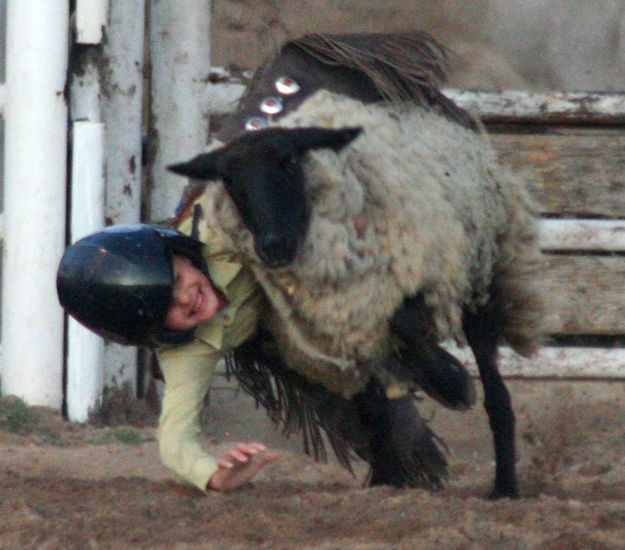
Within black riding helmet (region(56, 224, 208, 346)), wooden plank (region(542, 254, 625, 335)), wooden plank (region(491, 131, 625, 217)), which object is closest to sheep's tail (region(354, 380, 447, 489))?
black riding helmet (region(56, 224, 208, 346))

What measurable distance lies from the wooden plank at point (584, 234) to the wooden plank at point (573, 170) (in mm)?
77

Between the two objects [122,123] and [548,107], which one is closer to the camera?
[122,123]

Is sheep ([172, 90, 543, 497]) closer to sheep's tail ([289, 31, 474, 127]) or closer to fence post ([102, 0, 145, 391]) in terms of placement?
sheep's tail ([289, 31, 474, 127])

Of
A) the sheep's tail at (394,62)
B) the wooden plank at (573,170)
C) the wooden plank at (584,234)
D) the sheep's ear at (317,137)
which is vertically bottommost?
the wooden plank at (584,234)

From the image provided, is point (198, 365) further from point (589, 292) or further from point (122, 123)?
point (589, 292)

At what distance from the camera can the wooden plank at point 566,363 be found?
5.27 m

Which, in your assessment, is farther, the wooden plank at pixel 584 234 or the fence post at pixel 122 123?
the wooden plank at pixel 584 234

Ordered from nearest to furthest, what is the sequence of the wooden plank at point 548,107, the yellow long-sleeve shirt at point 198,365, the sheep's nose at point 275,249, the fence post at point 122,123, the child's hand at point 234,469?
the sheep's nose at point 275,249
the child's hand at point 234,469
the yellow long-sleeve shirt at point 198,365
the fence post at point 122,123
the wooden plank at point 548,107

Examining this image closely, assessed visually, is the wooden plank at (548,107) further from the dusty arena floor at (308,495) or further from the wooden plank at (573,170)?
the dusty arena floor at (308,495)

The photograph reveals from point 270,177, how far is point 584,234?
8.27 feet

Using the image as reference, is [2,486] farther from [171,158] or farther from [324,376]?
[171,158]

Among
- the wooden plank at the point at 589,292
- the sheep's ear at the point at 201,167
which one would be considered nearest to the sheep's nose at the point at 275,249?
the sheep's ear at the point at 201,167

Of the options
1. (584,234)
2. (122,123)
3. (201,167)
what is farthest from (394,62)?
(584,234)

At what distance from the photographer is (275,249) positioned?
9.96 feet
